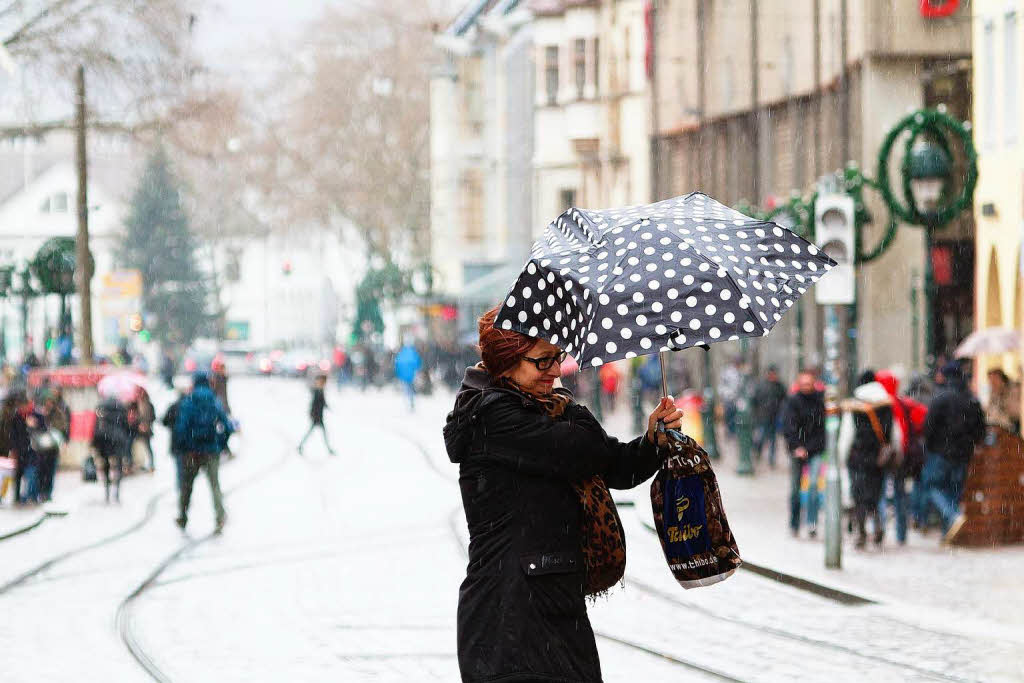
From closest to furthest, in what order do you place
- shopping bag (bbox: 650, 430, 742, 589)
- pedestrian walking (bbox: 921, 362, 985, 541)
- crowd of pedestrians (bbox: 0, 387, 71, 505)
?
shopping bag (bbox: 650, 430, 742, 589) < pedestrian walking (bbox: 921, 362, 985, 541) < crowd of pedestrians (bbox: 0, 387, 71, 505)

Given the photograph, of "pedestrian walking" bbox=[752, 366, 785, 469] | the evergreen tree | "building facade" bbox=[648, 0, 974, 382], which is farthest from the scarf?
the evergreen tree

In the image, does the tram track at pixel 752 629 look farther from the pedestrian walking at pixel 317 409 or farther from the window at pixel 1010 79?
the pedestrian walking at pixel 317 409

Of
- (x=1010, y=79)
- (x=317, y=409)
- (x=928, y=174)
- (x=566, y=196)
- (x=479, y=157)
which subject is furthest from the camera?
(x=479, y=157)

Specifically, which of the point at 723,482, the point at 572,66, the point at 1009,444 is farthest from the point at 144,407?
the point at 572,66

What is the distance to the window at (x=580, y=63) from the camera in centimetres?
5375

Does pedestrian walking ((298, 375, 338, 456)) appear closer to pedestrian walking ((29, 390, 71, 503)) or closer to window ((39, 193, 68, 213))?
pedestrian walking ((29, 390, 71, 503))

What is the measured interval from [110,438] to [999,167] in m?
11.7

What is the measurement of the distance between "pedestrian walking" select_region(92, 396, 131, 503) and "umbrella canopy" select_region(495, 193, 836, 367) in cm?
1804

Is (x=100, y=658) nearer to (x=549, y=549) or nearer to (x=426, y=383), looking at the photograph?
(x=549, y=549)

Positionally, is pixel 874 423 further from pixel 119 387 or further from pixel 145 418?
pixel 145 418

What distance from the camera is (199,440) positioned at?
19.2 metres

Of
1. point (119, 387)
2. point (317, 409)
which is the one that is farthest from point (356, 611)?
point (317, 409)

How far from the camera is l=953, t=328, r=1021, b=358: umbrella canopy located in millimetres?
21447

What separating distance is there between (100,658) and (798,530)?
852 centimetres
